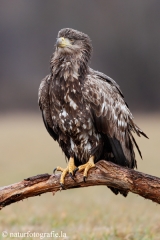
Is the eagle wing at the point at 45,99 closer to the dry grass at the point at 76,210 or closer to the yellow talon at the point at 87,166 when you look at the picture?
the yellow talon at the point at 87,166

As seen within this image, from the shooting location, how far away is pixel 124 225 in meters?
6.54

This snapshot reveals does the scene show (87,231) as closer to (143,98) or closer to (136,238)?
(136,238)

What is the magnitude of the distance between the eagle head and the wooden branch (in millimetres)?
1213

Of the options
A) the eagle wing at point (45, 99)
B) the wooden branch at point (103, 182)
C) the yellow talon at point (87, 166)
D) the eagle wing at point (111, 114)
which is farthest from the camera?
the eagle wing at point (45, 99)

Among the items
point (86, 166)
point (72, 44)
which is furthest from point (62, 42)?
point (86, 166)

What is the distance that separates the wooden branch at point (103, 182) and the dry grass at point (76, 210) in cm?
100

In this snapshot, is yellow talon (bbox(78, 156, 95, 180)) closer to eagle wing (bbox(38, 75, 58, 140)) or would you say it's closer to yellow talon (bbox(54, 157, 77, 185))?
yellow talon (bbox(54, 157, 77, 185))

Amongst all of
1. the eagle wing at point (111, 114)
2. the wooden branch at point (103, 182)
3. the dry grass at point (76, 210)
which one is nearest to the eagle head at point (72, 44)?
the eagle wing at point (111, 114)

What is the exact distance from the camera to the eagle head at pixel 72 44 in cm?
527

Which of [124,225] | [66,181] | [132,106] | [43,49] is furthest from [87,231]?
[43,49]

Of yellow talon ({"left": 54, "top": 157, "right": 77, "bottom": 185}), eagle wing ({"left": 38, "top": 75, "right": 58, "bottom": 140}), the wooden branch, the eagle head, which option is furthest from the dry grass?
the eagle head

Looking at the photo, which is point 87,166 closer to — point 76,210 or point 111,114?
point 111,114

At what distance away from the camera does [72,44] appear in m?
5.33

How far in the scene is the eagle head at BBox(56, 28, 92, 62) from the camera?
17.3ft
